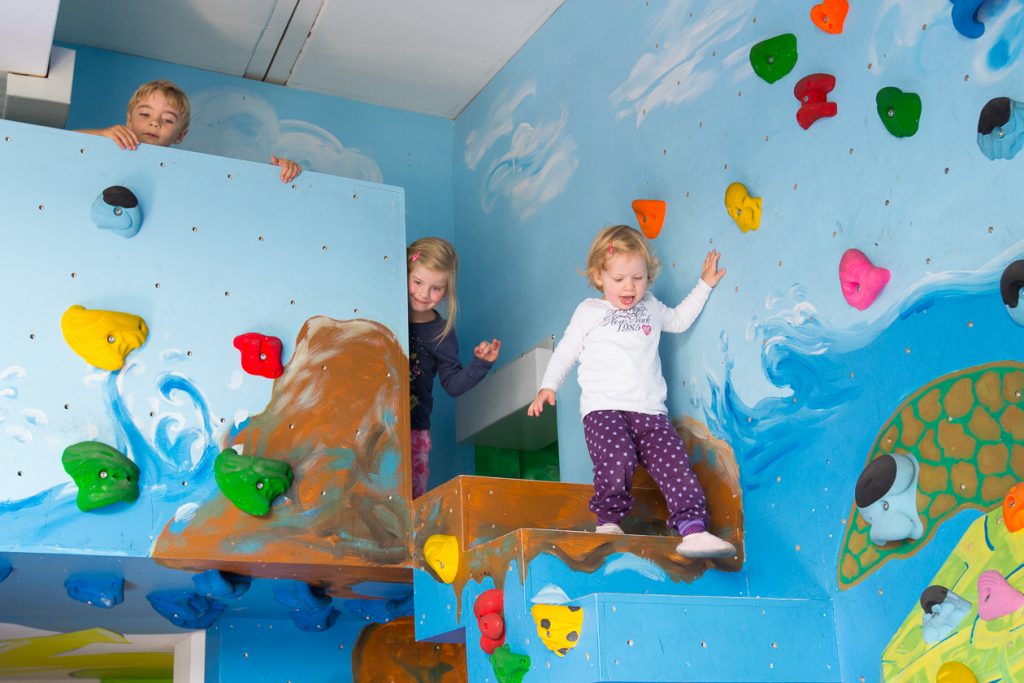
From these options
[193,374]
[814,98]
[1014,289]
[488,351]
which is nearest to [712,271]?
[814,98]

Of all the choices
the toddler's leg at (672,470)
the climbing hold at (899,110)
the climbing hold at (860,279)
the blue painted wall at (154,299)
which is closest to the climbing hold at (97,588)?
the blue painted wall at (154,299)

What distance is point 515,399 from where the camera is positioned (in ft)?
13.8

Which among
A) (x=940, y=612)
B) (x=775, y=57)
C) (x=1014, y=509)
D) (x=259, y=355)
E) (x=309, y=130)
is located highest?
(x=309, y=130)

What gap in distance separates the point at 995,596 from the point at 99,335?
239 centimetres

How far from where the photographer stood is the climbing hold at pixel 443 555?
3.05 m

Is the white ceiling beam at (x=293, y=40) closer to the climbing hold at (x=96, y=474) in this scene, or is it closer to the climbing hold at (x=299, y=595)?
the climbing hold at (x=96, y=474)

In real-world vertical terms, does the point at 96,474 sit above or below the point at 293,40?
below

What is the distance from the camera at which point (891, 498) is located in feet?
8.13

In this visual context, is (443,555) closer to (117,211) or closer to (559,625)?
(559,625)

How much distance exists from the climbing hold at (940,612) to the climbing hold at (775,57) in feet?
4.72

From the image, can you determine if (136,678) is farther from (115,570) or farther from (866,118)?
(866,118)

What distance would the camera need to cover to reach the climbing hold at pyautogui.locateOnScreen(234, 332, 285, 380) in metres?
3.33

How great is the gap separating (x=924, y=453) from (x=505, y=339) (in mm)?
2241

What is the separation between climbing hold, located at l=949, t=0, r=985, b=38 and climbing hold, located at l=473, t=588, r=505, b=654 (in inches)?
67.1
